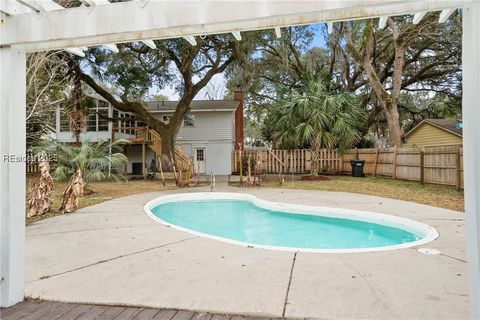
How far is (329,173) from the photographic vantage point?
17.0 metres

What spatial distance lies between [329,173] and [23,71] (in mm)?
16036

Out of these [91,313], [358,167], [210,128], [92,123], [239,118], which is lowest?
[91,313]

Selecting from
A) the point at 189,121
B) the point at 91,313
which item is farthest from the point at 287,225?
the point at 189,121

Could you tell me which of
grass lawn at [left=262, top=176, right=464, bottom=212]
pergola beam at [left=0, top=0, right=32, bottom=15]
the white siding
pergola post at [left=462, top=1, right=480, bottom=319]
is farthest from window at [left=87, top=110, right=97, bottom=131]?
pergola post at [left=462, top=1, right=480, bottom=319]

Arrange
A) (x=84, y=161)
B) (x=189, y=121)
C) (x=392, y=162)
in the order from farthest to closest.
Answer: (x=189, y=121) → (x=392, y=162) → (x=84, y=161)

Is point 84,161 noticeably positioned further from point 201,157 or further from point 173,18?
point 201,157

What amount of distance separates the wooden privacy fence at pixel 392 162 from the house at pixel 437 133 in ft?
13.6

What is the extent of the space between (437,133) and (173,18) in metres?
18.9

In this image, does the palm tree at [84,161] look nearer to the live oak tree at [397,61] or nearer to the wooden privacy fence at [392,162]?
the wooden privacy fence at [392,162]

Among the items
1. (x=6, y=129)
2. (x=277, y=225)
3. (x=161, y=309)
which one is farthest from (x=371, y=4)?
(x=277, y=225)

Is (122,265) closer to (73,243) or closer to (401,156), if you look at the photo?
(73,243)

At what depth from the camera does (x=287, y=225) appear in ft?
23.1

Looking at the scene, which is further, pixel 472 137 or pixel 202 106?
pixel 202 106

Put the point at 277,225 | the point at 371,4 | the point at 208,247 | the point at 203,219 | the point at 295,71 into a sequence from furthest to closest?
1. the point at 295,71
2. the point at 203,219
3. the point at 277,225
4. the point at 208,247
5. the point at 371,4
